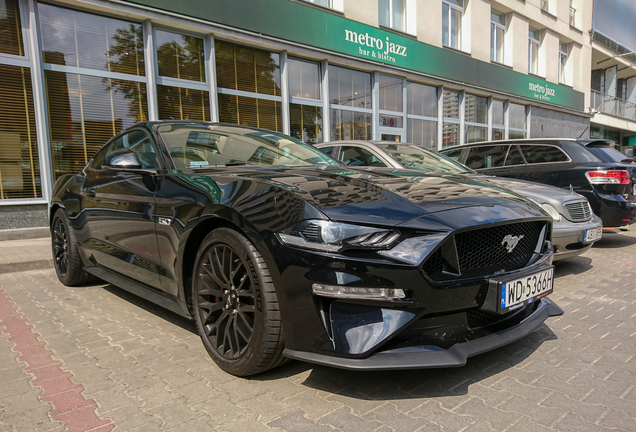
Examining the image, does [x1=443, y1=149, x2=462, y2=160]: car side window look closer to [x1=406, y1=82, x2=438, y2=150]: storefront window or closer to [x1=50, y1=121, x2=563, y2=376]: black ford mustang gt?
[x1=50, y1=121, x2=563, y2=376]: black ford mustang gt

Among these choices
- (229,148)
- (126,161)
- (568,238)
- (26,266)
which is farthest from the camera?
(26,266)

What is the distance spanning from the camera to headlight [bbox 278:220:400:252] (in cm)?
190

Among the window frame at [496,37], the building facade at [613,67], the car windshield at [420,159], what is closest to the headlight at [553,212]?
the car windshield at [420,159]

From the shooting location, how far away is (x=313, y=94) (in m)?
11.0

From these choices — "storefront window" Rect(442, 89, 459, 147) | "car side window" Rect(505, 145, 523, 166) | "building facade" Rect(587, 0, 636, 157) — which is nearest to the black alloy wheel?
"car side window" Rect(505, 145, 523, 166)

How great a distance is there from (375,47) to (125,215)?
10.4 metres

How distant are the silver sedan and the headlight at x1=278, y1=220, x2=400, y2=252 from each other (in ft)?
8.88

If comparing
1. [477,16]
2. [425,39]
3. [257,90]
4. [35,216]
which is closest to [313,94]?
[257,90]

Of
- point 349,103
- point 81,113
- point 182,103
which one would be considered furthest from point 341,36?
point 81,113

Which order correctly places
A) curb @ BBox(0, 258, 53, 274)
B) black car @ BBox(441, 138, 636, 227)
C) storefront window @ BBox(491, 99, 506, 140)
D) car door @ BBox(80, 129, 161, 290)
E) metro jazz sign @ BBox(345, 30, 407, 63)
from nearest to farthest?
car door @ BBox(80, 129, 161, 290) → curb @ BBox(0, 258, 53, 274) → black car @ BBox(441, 138, 636, 227) → metro jazz sign @ BBox(345, 30, 407, 63) → storefront window @ BBox(491, 99, 506, 140)

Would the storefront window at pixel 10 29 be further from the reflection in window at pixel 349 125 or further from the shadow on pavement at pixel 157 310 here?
the reflection in window at pixel 349 125

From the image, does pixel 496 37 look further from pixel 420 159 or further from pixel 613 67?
pixel 613 67

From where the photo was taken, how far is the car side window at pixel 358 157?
5307mm

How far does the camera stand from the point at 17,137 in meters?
6.93
